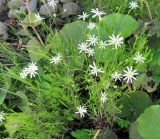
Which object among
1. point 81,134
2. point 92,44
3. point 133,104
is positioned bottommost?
point 81,134

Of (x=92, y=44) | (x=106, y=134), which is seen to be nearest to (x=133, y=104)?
(x=106, y=134)

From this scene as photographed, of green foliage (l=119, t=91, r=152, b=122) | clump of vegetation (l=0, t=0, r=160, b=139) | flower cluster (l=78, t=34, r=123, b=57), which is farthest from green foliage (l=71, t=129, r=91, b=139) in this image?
flower cluster (l=78, t=34, r=123, b=57)

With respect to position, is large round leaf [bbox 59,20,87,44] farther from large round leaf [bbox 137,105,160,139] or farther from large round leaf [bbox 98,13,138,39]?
large round leaf [bbox 137,105,160,139]

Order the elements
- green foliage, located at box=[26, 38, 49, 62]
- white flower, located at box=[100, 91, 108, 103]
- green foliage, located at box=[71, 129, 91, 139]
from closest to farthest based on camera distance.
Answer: white flower, located at box=[100, 91, 108, 103]
green foliage, located at box=[71, 129, 91, 139]
green foliage, located at box=[26, 38, 49, 62]

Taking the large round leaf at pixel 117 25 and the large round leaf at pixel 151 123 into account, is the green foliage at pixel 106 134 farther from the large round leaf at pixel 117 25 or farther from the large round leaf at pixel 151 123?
the large round leaf at pixel 117 25

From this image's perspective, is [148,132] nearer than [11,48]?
Yes

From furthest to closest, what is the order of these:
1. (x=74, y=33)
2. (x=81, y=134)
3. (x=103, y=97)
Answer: (x=74, y=33), (x=81, y=134), (x=103, y=97)

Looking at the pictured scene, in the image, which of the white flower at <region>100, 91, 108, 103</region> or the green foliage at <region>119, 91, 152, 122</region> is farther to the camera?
the green foliage at <region>119, 91, 152, 122</region>

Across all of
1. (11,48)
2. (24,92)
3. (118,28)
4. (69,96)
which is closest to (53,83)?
(69,96)

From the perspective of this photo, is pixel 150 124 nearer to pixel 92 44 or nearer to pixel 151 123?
pixel 151 123

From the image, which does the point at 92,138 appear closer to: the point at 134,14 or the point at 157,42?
the point at 157,42

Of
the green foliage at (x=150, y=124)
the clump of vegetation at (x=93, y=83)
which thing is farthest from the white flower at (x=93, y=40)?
the green foliage at (x=150, y=124)
